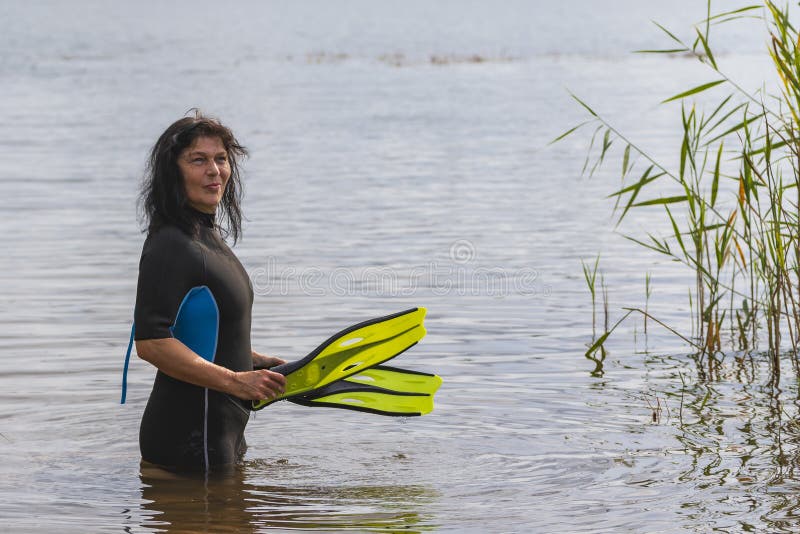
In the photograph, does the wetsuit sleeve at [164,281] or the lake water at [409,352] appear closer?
the wetsuit sleeve at [164,281]

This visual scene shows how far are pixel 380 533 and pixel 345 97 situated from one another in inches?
990

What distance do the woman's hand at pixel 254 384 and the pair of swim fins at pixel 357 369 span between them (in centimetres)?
20

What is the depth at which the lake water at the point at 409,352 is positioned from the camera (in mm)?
5422

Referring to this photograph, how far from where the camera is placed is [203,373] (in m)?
4.87

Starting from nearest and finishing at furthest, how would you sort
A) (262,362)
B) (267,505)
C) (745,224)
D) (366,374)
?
(267,505), (262,362), (366,374), (745,224)

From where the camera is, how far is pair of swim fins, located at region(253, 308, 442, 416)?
209 inches

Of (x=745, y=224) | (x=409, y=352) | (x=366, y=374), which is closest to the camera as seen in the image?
(x=366, y=374)

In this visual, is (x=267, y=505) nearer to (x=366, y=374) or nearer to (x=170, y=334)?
(x=366, y=374)

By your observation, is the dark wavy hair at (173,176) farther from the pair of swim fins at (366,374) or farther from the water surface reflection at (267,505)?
the water surface reflection at (267,505)

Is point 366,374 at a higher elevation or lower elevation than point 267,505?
higher

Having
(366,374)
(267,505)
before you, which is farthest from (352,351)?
(267,505)

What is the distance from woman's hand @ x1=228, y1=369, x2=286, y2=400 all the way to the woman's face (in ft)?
2.44

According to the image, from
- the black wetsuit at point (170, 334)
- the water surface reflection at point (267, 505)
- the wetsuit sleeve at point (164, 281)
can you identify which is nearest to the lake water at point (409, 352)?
the water surface reflection at point (267, 505)

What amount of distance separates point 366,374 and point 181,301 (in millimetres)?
1093
